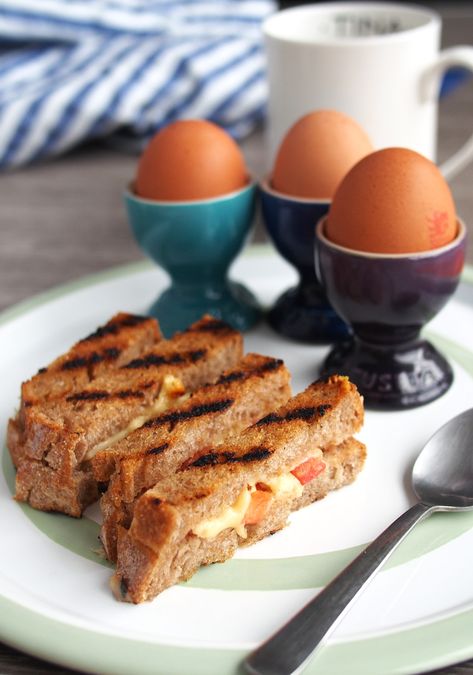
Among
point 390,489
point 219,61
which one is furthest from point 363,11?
point 390,489

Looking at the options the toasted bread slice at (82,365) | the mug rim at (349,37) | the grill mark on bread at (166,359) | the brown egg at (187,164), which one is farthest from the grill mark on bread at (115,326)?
the mug rim at (349,37)

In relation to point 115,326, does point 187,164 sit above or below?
above

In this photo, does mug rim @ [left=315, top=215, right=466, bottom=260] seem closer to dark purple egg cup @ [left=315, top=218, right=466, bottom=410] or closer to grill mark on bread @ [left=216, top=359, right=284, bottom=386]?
dark purple egg cup @ [left=315, top=218, right=466, bottom=410]

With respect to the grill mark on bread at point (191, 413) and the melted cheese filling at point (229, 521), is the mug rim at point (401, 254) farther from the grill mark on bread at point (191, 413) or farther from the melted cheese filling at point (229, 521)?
the melted cheese filling at point (229, 521)

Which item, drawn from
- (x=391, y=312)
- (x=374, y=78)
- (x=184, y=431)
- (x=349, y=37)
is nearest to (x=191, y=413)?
(x=184, y=431)

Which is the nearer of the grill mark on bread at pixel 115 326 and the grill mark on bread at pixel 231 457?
the grill mark on bread at pixel 231 457

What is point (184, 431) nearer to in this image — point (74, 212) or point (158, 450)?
point (158, 450)

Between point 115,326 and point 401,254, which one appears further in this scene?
point 115,326
